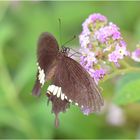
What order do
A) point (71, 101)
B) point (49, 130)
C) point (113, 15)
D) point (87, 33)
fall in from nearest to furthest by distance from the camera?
point (71, 101) < point (87, 33) < point (49, 130) < point (113, 15)

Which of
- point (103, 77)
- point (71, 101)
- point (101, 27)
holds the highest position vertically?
point (101, 27)

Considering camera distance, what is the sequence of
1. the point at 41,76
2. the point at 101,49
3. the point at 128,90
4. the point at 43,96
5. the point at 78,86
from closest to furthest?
the point at 78,86
the point at 41,76
the point at 101,49
the point at 128,90
the point at 43,96

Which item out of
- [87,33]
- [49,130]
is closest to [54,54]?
[87,33]

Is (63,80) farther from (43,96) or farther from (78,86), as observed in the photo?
(43,96)

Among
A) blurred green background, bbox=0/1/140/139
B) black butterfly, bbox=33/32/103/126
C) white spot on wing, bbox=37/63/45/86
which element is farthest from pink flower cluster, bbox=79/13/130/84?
blurred green background, bbox=0/1/140/139

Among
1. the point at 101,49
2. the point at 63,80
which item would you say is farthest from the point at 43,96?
the point at 63,80

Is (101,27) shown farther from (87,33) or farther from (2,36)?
(2,36)

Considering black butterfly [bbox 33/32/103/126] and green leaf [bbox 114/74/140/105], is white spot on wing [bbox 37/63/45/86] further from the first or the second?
green leaf [bbox 114/74/140/105]

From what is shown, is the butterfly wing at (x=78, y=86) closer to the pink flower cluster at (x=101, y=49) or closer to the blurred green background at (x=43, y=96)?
the pink flower cluster at (x=101, y=49)
